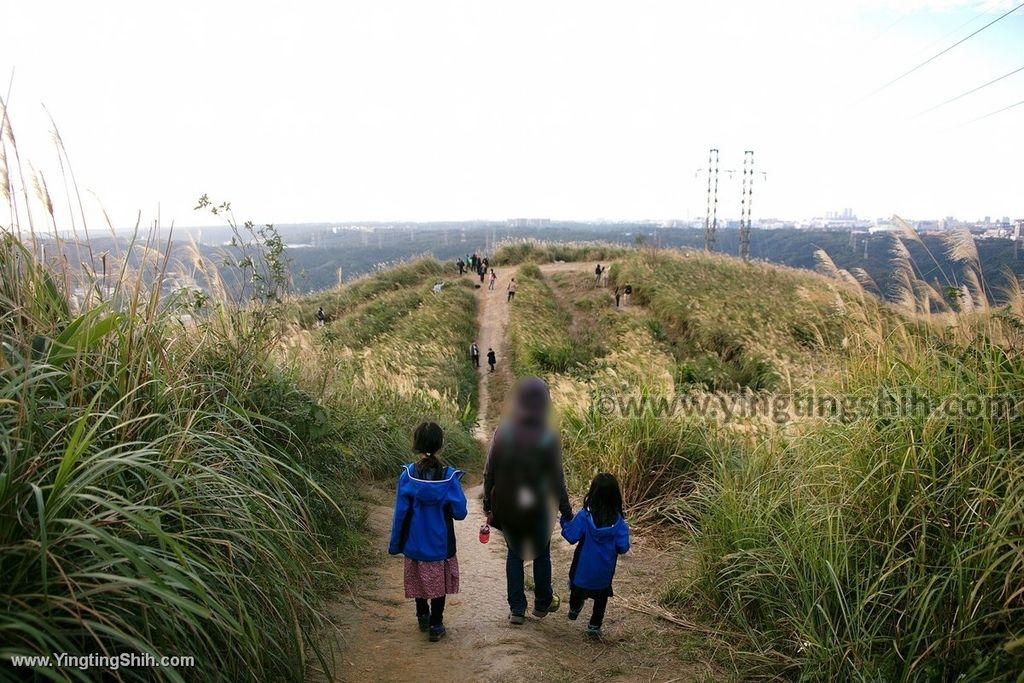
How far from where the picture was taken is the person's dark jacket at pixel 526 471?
14.0ft

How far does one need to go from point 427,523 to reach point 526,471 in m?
0.70

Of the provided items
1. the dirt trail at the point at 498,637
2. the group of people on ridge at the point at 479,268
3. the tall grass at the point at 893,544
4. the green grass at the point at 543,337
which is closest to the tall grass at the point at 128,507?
the dirt trail at the point at 498,637

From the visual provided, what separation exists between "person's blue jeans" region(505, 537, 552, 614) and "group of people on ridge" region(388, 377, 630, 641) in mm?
49

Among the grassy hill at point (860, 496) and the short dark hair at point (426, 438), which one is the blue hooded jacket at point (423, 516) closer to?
the short dark hair at point (426, 438)

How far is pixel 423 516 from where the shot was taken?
427 cm

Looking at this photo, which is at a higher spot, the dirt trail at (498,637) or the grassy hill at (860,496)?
the grassy hill at (860,496)

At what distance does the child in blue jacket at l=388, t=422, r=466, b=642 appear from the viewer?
13.9 ft

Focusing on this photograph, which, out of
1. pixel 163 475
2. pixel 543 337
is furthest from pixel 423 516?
pixel 543 337

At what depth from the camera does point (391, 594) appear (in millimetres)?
4957

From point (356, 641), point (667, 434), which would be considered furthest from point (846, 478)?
point (356, 641)

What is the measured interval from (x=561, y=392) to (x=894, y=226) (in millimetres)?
5570

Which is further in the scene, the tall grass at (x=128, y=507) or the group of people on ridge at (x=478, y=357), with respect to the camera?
the group of people on ridge at (x=478, y=357)

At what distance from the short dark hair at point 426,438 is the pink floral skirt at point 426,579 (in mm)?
709

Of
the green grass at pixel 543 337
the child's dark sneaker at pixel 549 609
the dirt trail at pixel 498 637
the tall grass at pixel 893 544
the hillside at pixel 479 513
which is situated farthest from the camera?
the green grass at pixel 543 337
